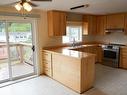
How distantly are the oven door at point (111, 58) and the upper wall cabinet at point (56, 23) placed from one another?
2.19m

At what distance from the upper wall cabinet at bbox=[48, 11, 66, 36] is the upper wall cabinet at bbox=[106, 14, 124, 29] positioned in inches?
87.9

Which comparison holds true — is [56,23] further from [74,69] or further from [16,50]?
[74,69]

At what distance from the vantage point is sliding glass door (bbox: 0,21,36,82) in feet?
12.6

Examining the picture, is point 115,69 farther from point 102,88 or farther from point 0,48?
point 0,48

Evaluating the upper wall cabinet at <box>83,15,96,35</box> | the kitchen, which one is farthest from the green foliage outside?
the upper wall cabinet at <box>83,15,96,35</box>

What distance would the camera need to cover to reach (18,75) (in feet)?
13.8

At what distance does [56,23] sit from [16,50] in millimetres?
1622

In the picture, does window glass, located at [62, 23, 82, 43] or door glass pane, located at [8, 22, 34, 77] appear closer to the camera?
door glass pane, located at [8, 22, 34, 77]

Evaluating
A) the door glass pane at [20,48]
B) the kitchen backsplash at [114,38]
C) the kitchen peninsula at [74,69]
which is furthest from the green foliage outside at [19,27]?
the kitchen backsplash at [114,38]

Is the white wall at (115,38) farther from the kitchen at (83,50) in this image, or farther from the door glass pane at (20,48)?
the door glass pane at (20,48)

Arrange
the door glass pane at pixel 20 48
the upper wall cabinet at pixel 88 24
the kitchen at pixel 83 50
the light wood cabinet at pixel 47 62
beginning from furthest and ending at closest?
the upper wall cabinet at pixel 88 24 < the light wood cabinet at pixel 47 62 < the door glass pane at pixel 20 48 < the kitchen at pixel 83 50

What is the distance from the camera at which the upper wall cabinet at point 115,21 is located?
5.15 metres

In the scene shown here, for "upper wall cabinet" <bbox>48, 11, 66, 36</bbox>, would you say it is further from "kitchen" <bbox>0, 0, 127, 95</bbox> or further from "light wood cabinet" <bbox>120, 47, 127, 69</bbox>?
"light wood cabinet" <bbox>120, 47, 127, 69</bbox>

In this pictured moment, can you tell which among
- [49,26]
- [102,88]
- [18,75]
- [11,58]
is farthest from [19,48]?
[102,88]
